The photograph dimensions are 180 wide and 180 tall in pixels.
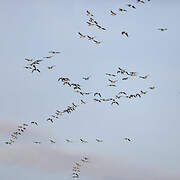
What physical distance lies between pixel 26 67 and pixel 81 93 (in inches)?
812

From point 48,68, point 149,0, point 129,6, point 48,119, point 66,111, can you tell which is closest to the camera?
point 149,0

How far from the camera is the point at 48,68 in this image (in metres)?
124

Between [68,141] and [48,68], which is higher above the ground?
[48,68]

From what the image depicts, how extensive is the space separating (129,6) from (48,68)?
94.1 ft

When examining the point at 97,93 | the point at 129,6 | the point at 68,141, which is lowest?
the point at 68,141

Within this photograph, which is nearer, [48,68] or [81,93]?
[48,68]

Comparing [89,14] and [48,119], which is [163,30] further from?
[48,119]

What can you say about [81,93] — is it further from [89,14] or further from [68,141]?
[89,14]

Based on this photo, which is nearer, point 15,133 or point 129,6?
point 129,6

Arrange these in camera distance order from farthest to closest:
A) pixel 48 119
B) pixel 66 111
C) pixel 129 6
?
pixel 48 119
pixel 66 111
pixel 129 6

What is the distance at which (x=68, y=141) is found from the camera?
134875 mm

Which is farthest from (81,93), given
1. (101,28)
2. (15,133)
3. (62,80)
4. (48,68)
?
(15,133)

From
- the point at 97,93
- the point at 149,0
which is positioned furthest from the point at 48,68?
the point at 149,0

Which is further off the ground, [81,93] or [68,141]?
[81,93]
